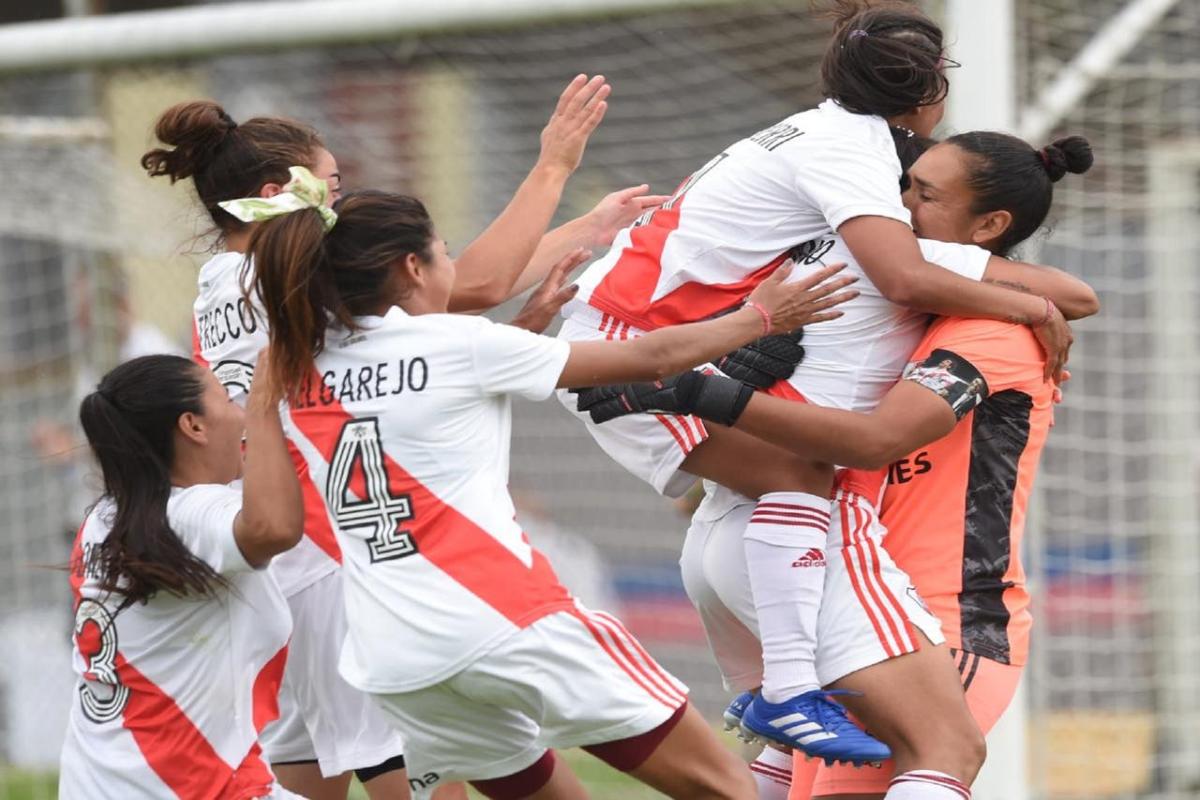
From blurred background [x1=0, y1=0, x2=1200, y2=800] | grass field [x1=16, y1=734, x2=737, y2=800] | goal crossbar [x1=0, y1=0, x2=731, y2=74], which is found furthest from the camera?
grass field [x1=16, y1=734, x2=737, y2=800]

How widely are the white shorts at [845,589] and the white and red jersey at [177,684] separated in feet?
3.25

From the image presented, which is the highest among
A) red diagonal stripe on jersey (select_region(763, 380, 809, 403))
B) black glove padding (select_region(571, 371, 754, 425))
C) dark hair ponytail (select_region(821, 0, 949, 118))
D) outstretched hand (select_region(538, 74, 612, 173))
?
dark hair ponytail (select_region(821, 0, 949, 118))

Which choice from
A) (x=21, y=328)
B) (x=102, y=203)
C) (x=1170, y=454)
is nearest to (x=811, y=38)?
(x=1170, y=454)

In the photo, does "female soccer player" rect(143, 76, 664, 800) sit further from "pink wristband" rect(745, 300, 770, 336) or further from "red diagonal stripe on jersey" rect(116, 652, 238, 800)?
"pink wristband" rect(745, 300, 770, 336)

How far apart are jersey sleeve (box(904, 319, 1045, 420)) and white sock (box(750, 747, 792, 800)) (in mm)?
1157

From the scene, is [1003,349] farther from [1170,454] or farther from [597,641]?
[1170,454]

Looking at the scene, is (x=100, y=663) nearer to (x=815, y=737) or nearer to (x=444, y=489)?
(x=444, y=489)

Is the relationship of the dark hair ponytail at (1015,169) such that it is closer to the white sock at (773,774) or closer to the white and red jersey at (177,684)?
the white sock at (773,774)

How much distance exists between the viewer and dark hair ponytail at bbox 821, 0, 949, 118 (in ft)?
12.9

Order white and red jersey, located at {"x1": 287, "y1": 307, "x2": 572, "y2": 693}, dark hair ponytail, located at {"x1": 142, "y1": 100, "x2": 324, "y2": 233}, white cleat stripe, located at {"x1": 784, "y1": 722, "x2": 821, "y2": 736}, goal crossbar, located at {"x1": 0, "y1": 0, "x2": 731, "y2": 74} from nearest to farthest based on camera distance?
white and red jersey, located at {"x1": 287, "y1": 307, "x2": 572, "y2": 693}, white cleat stripe, located at {"x1": 784, "y1": 722, "x2": 821, "y2": 736}, dark hair ponytail, located at {"x1": 142, "y1": 100, "x2": 324, "y2": 233}, goal crossbar, located at {"x1": 0, "y1": 0, "x2": 731, "y2": 74}

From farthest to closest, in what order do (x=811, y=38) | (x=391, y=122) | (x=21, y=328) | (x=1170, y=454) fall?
(x=21, y=328) → (x=391, y=122) → (x=1170, y=454) → (x=811, y=38)

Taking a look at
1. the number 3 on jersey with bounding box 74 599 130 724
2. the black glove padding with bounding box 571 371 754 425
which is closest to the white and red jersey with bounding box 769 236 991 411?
the black glove padding with bounding box 571 371 754 425

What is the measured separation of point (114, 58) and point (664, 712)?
4.60 m

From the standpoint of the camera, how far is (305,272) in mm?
3555
